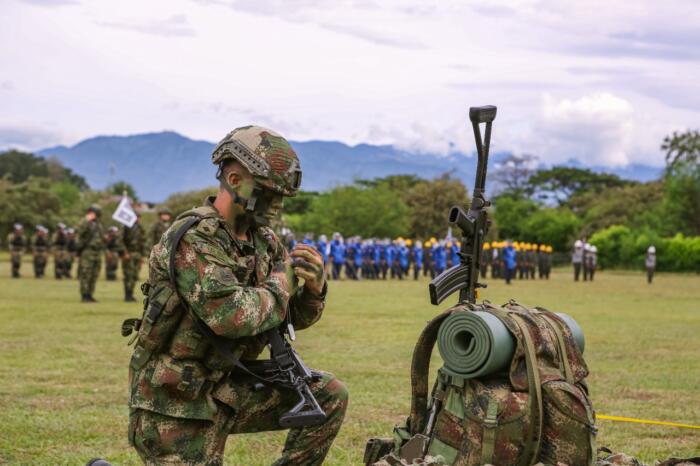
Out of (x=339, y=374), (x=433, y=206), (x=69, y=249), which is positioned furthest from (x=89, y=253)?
(x=433, y=206)

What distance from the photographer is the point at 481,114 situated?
5793mm

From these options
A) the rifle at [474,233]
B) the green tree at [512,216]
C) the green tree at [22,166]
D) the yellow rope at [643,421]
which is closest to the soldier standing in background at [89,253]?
the yellow rope at [643,421]

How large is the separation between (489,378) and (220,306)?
147 centimetres

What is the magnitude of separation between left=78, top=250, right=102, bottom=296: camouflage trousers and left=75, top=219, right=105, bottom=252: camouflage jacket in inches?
6.2

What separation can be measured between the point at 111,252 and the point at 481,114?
28386 millimetres

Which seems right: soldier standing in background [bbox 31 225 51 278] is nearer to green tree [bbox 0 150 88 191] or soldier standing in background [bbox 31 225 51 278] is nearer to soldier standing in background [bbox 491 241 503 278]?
soldier standing in background [bbox 491 241 503 278]

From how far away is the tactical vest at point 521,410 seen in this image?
498 centimetres

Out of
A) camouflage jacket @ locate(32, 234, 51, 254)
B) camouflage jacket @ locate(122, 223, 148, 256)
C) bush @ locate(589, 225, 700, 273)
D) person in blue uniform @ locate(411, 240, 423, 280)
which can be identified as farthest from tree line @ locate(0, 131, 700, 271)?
camouflage jacket @ locate(122, 223, 148, 256)

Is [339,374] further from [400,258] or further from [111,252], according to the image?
[400,258]

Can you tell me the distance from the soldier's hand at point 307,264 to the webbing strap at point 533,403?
3.55 feet

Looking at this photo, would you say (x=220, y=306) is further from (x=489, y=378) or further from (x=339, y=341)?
(x=339, y=341)

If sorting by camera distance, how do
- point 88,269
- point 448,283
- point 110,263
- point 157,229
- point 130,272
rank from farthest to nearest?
point 110,263 → point 157,229 → point 130,272 → point 88,269 → point 448,283

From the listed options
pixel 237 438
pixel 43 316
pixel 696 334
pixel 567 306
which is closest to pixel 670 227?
pixel 567 306

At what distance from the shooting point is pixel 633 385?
36.7ft
